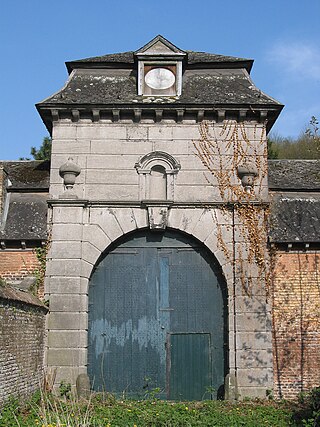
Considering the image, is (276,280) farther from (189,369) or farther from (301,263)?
(189,369)

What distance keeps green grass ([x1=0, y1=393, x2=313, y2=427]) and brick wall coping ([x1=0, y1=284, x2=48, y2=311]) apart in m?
1.76

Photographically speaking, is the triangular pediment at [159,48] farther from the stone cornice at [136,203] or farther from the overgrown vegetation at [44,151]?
the overgrown vegetation at [44,151]

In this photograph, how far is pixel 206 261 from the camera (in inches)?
502

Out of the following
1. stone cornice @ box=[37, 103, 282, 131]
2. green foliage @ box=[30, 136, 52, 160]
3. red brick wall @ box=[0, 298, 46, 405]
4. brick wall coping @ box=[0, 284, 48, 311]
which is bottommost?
red brick wall @ box=[0, 298, 46, 405]

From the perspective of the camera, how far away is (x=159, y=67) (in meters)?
13.7

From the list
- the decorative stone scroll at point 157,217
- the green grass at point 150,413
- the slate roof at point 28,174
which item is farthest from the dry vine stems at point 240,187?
the slate roof at point 28,174

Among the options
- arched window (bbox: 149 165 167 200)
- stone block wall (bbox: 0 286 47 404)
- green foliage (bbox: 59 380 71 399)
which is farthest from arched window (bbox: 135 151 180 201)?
green foliage (bbox: 59 380 71 399)

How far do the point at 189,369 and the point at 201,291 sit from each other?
1.73 m

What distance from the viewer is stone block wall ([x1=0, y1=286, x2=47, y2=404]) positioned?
9.55 m

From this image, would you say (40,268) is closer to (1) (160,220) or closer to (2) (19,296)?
(2) (19,296)

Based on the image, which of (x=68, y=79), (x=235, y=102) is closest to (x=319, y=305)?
(x=235, y=102)

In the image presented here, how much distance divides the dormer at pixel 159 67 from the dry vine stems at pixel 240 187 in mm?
1352

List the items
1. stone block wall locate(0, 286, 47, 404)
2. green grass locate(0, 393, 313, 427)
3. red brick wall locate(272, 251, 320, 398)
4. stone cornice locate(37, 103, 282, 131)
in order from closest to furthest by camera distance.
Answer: green grass locate(0, 393, 313, 427) < stone block wall locate(0, 286, 47, 404) < red brick wall locate(272, 251, 320, 398) < stone cornice locate(37, 103, 282, 131)

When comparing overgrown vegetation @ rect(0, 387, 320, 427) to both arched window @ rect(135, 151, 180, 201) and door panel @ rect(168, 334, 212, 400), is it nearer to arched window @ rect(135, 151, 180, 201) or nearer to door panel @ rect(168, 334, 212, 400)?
door panel @ rect(168, 334, 212, 400)
